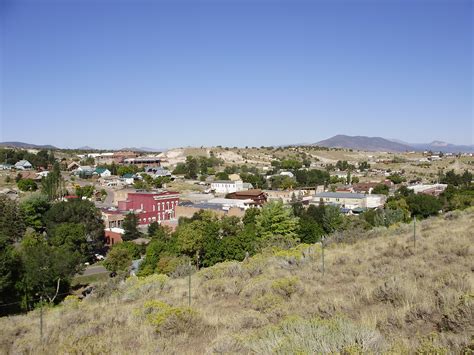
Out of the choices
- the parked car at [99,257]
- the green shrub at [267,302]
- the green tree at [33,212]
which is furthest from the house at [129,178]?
the green shrub at [267,302]

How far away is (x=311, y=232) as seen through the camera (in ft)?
106

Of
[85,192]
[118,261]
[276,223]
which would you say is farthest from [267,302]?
[85,192]

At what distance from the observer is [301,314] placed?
6.29 m

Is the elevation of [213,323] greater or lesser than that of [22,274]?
greater

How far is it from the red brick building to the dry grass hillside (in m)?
38.2

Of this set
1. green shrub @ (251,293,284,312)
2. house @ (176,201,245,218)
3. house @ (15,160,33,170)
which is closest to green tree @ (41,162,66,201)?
house @ (176,201,245,218)

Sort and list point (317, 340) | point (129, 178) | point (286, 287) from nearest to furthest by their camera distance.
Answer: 1. point (317, 340)
2. point (286, 287)
3. point (129, 178)

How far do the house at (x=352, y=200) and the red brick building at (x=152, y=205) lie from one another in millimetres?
18673

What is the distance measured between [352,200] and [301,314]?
163 ft

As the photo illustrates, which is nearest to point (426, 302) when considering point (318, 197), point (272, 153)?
point (318, 197)

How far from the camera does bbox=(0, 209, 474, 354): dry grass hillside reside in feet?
14.9

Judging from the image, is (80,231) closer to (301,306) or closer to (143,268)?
(143,268)

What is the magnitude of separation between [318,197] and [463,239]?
4654 cm

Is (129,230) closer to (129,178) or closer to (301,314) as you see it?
(301,314)
